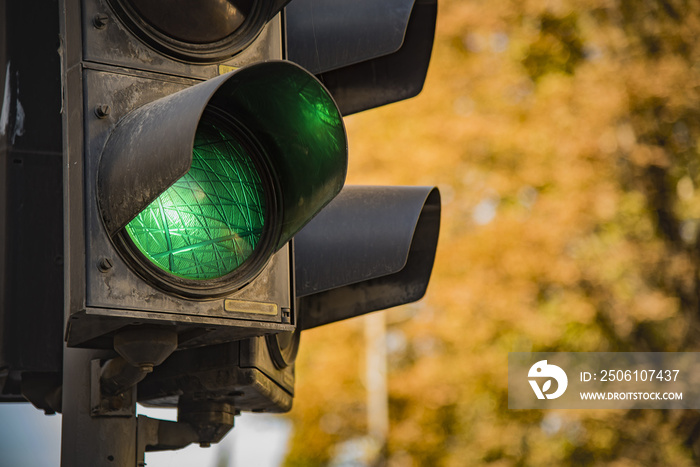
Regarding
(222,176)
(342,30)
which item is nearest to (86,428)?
(222,176)

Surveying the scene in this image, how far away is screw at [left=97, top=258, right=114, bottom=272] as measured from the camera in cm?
197

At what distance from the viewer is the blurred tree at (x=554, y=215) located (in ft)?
34.8

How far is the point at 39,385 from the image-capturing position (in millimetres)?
2734

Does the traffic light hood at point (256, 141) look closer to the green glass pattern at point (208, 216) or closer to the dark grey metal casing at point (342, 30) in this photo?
the green glass pattern at point (208, 216)

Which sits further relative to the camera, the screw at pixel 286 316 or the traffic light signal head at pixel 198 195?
the screw at pixel 286 316

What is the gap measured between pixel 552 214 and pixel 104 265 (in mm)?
9437

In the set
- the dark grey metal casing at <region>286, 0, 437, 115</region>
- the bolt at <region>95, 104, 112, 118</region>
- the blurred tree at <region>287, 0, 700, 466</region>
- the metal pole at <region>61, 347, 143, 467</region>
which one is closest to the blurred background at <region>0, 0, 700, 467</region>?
the blurred tree at <region>287, 0, 700, 466</region>

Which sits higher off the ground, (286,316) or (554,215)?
(554,215)

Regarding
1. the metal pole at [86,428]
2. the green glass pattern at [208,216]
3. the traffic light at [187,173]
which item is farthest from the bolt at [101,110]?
the metal pole at [86,428]

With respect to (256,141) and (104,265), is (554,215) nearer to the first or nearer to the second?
(256,141)

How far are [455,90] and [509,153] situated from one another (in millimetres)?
1200

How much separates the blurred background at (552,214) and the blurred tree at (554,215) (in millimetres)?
18

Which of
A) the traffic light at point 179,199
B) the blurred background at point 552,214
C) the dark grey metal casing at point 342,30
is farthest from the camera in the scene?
the blurred background at point 552,214

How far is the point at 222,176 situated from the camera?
223 cm
